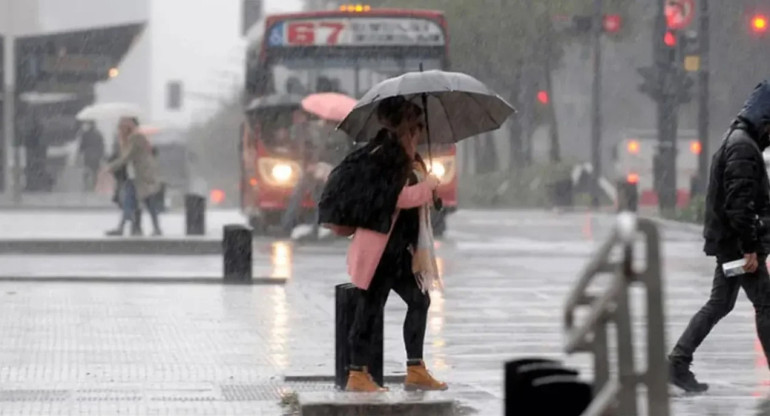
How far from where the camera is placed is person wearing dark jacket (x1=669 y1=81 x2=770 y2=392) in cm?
1106

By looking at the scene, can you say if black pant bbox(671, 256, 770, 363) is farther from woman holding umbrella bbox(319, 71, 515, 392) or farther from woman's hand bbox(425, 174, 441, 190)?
woman's hand bbox(425, 174, 441, 190)

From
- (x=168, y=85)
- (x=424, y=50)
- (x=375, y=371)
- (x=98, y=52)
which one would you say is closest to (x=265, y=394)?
(x=375, y=371)

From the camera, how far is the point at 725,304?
37.7ft

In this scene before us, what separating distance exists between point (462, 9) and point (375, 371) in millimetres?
45937

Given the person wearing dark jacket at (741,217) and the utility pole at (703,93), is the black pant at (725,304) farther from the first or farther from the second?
the utility pole at (703,93)

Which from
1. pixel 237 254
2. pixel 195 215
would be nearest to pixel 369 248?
pixel 237 254

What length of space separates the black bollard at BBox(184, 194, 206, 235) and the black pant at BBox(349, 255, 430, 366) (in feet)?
60.5

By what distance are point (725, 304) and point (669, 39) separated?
28733 millimetres

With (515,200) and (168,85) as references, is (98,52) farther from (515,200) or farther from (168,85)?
(168,85)

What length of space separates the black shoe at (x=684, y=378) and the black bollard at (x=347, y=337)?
5.71ft

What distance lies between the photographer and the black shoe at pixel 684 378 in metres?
11.4

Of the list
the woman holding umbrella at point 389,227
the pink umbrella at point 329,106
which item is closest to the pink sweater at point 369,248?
the woman holding umbrella at point 389,227

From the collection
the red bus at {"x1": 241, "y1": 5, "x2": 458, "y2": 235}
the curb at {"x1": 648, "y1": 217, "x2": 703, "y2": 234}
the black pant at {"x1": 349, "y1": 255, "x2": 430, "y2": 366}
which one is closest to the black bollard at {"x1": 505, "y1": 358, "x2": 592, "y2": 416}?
the black pant at {"x1": 349, "y1": 255, "x2": 430, "y2": 366}

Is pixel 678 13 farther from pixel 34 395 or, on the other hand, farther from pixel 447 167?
pixel 34 395
